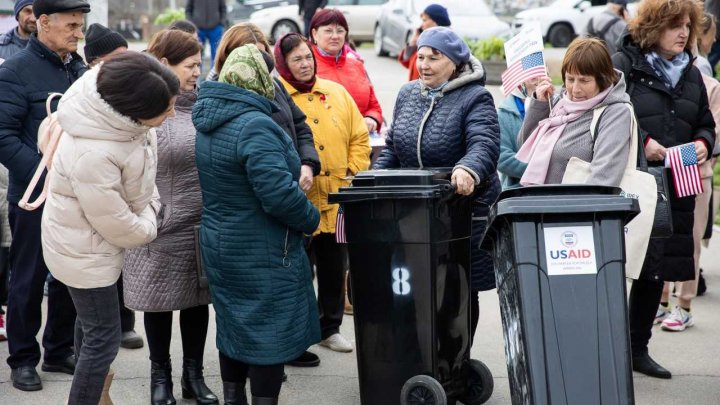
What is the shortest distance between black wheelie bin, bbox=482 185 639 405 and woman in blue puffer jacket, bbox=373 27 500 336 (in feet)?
2.61

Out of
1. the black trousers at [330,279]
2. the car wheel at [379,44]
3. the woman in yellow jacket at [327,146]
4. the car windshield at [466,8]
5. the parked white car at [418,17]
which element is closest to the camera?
the woman in yellow jacket at [327,146]

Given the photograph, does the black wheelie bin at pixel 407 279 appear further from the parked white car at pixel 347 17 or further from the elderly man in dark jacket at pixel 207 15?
the parked white car at pixel 347 17

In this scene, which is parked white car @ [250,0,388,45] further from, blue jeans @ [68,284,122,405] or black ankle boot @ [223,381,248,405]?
blue jeans @ [68,284,122,405]

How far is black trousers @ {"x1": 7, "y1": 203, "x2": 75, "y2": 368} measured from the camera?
212 inches

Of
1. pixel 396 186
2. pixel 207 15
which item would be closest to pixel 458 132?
pixel 396 186

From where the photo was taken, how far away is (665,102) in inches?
219

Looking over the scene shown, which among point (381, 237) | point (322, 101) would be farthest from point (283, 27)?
point (381, 237)

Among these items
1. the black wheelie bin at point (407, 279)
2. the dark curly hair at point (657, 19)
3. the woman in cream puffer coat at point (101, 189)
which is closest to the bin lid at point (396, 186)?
the black wheelie bin at point (407, 279)

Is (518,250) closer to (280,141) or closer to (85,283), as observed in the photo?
(280,141)

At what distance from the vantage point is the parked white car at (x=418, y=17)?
19.9 m

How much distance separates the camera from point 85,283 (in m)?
4.25

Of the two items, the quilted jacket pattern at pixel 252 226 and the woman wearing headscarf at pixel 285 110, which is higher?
the woman wearing headscarf at pixel 285 110

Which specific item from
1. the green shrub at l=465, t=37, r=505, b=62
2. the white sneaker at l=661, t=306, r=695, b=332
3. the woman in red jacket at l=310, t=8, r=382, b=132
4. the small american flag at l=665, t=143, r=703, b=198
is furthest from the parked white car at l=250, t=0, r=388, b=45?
the small american flag at l=665, t=143, r=703, b=198

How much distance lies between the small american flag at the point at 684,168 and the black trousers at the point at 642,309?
57cm
